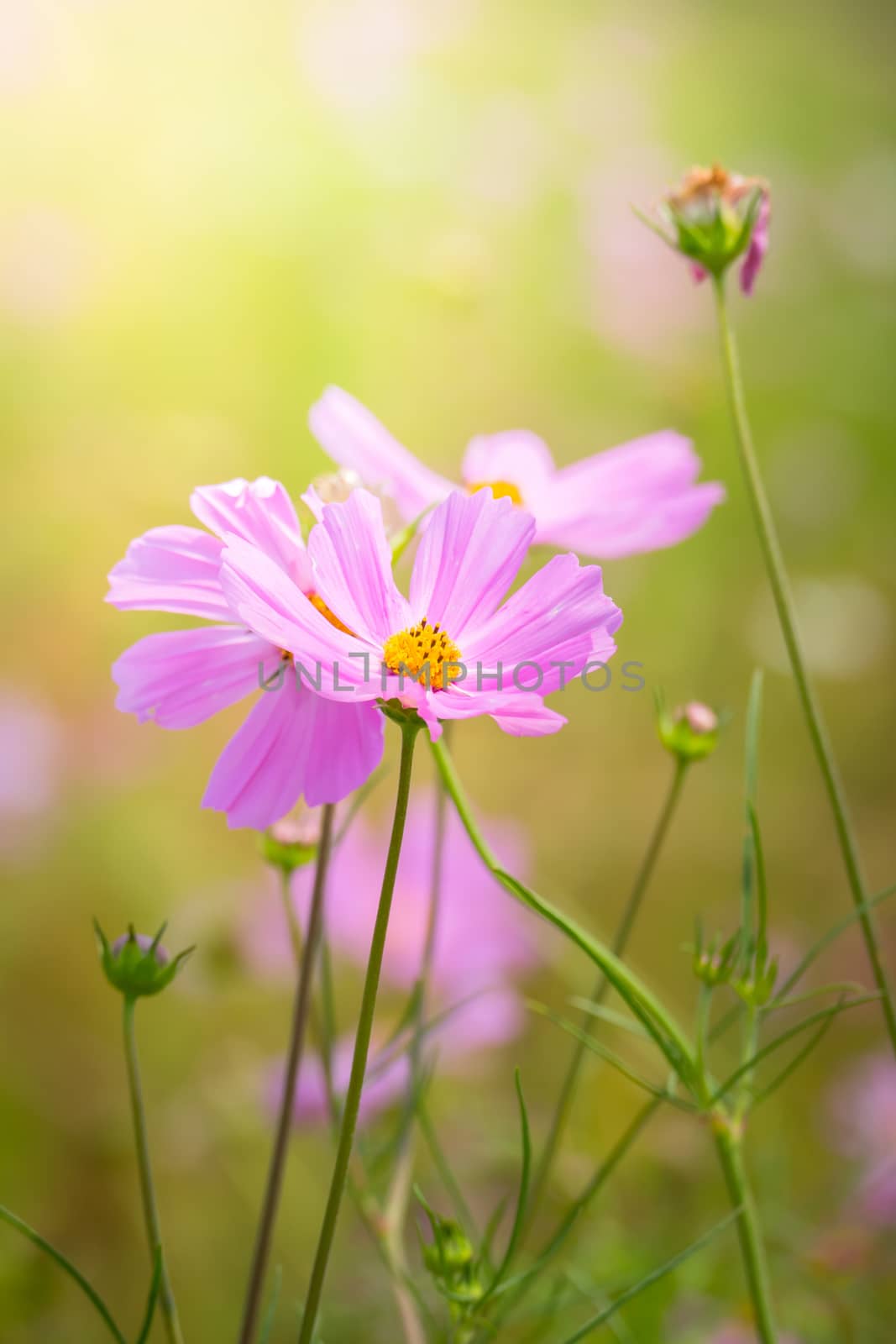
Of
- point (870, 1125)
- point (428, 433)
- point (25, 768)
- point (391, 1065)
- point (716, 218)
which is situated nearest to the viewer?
point (716, 218)

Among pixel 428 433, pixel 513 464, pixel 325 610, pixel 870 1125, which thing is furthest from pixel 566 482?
pixel 428 433

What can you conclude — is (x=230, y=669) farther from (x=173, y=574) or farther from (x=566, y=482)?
(x=566, y=482)

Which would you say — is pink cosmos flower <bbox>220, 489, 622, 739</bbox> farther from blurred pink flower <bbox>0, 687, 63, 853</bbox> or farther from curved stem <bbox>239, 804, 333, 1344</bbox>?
blurred pink flower <bbox>0, 687, 63, 853</bbox>

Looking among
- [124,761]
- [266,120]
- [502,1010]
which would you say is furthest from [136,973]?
[266,120]

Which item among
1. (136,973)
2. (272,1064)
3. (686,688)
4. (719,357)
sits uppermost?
(719,357)

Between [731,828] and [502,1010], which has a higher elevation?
[731,828]

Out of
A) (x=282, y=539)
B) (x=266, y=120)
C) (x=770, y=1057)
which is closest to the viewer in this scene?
(x=282, y=539)

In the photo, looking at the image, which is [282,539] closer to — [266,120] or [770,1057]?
[770,1057]
